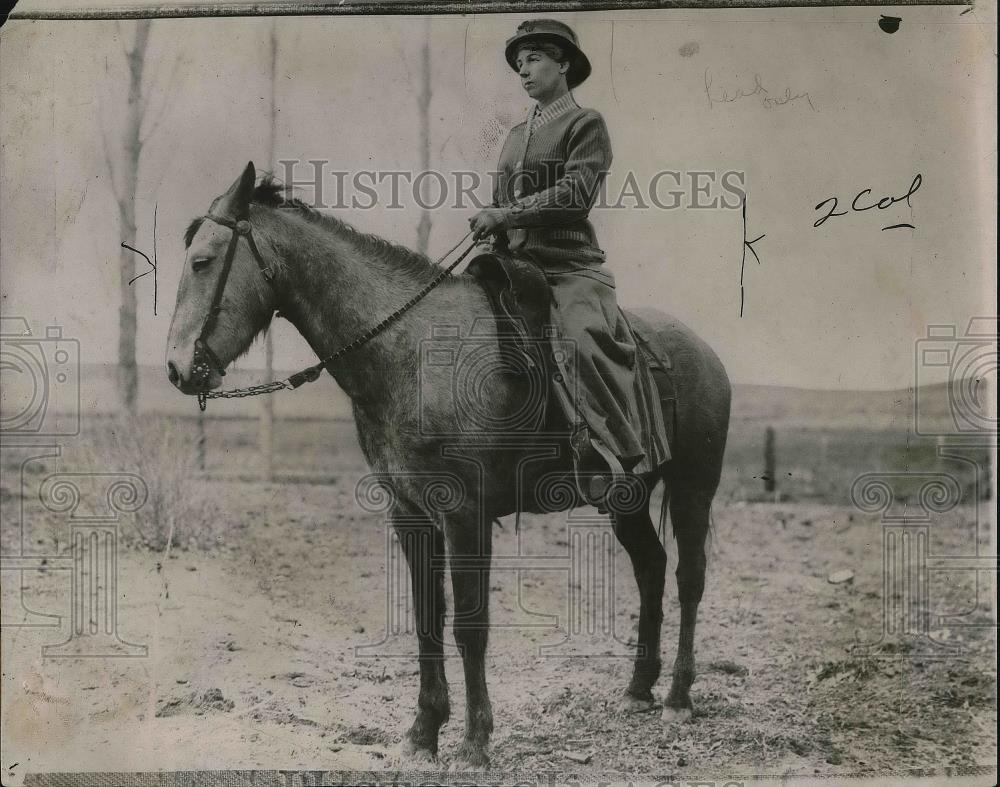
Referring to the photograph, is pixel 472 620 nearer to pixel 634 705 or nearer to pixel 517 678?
pixel 517 678

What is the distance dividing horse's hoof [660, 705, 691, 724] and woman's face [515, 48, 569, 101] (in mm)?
3364

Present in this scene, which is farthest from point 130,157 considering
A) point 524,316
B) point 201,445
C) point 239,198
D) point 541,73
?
point 524,316

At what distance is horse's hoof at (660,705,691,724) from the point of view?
4.82 metres

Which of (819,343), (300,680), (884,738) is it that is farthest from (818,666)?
(300,680)

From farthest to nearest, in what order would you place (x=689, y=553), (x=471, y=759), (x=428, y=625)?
(x=689, y=553) → (x=428, y=625) → (x=471, y=759)

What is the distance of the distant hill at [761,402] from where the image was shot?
16.6 feet

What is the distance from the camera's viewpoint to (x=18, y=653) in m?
4.83

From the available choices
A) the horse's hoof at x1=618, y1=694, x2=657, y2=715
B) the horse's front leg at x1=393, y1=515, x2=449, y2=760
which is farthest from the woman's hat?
the horse's hoof at x1=618, y1=694, x2=657, y2=715

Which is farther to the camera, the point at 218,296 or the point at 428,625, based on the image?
the point at 428,625

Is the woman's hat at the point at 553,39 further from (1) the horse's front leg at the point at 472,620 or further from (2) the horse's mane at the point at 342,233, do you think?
(1) the horse's front leg at the point at 472,620

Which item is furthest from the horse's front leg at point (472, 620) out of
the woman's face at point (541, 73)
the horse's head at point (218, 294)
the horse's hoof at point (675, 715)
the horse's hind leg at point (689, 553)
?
the woman's face at point (541, 73)

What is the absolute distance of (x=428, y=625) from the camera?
4438 mm

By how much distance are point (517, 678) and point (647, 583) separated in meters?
0.92

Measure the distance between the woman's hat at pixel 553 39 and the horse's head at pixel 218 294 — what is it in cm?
154
